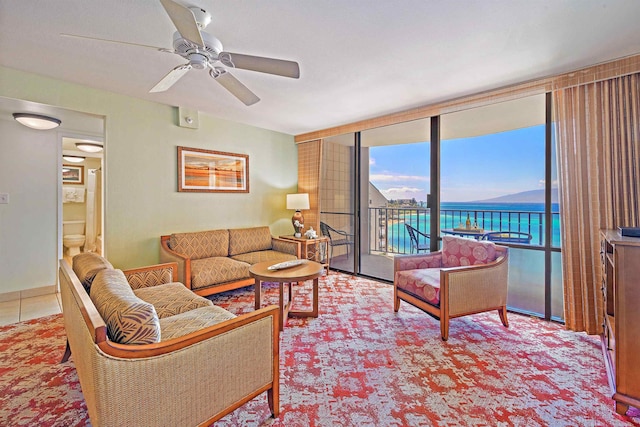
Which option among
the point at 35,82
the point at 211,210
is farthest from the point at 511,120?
the point at 35,82

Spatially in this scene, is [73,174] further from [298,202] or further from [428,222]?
[428,222]

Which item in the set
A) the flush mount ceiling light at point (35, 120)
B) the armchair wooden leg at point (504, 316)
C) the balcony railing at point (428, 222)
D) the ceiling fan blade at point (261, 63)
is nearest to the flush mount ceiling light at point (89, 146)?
the flush mount ceiling light at point (35, 120)

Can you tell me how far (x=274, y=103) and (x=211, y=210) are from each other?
1739 millimetres

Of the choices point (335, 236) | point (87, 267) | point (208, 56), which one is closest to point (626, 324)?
point (208, 56)

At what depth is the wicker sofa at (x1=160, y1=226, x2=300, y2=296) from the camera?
311 cm

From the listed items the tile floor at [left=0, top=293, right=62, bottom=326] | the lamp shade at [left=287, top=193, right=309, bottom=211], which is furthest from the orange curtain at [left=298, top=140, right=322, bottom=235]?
the tile floor at [left=0, top=293, right=62, bottom=326]

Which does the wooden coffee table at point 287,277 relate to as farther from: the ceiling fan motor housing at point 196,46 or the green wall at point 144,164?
the ceiling fan motor housing at point 196,46

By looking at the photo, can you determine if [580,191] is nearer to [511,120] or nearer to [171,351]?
[511,120]

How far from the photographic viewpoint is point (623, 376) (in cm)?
→ 159

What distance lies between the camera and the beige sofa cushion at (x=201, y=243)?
3.44 meters

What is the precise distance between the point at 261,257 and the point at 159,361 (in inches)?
107

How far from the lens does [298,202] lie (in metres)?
4.57

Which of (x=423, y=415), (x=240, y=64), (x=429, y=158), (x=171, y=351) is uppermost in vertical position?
(x=240, y=64)

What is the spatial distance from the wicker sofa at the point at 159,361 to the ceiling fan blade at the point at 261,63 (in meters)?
1.50
